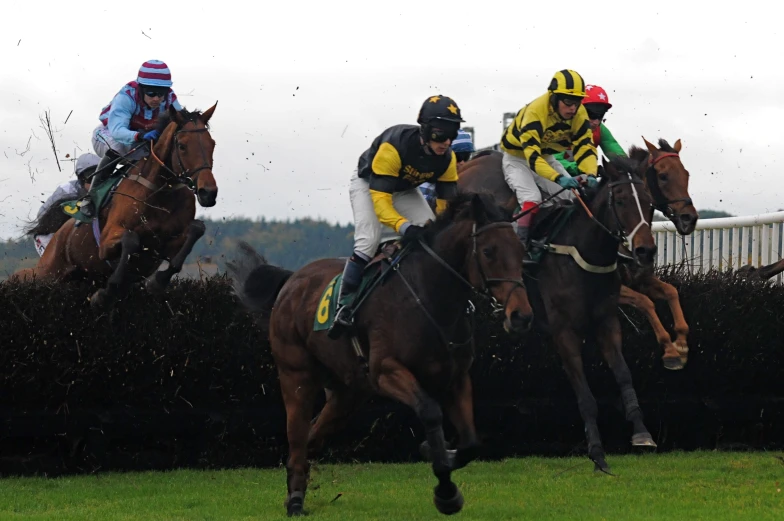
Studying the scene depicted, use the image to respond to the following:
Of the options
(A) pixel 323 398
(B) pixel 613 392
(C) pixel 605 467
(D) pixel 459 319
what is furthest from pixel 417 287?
(B) pixel 613 392

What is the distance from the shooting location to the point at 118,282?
28.7 ft

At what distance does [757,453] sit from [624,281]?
5.81ft

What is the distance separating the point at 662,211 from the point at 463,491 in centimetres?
253

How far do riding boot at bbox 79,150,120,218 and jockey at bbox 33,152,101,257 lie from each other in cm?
45

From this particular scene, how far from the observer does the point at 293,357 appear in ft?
24.0

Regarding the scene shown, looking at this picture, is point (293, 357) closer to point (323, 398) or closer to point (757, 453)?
point (323, 398)

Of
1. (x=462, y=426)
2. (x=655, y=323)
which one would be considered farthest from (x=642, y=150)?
(x=462, y=426)

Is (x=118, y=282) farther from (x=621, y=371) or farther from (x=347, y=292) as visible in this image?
(x=621, y=371)

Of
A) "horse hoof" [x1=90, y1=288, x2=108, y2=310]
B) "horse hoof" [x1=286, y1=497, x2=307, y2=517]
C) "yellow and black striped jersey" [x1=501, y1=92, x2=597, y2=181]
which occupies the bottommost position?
"horse hoof" [x1=286, y1=497, x2=307, y2=517]

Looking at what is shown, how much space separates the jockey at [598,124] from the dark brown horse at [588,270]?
0.64 meters

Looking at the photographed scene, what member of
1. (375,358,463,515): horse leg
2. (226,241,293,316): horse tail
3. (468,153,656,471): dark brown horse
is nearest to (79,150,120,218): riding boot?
(226,241,293,316): horse tail

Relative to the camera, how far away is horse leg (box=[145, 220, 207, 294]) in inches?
348

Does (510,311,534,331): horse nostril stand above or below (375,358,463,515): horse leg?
above

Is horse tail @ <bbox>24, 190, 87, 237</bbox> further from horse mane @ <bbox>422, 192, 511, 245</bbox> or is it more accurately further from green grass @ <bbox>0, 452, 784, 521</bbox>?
horse mane @ <bbox>422, 192, 511, 245</bbox>
